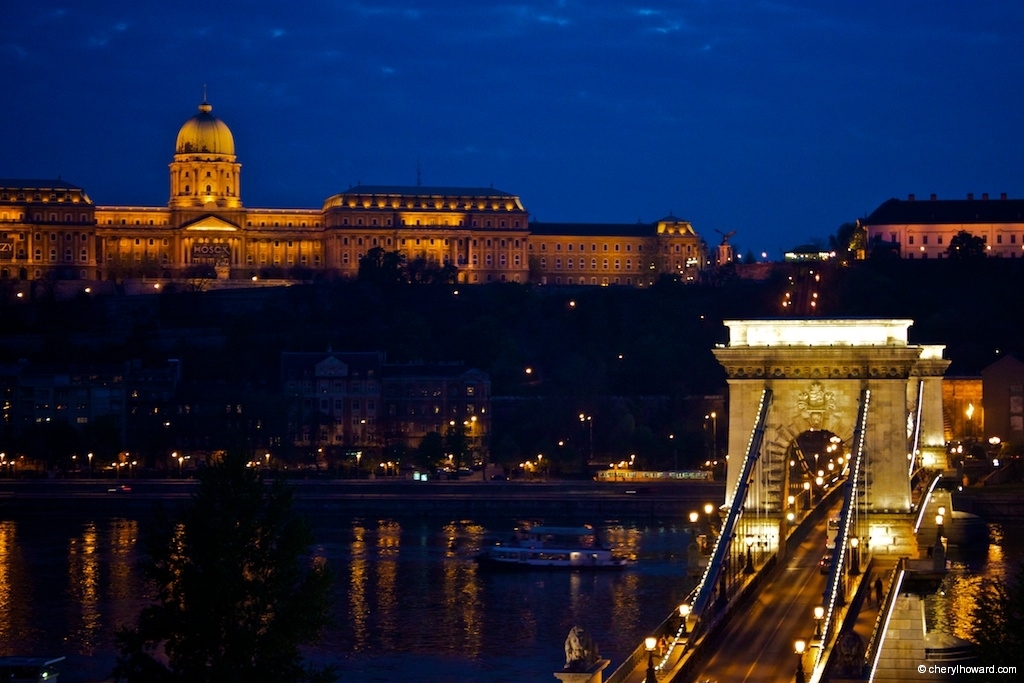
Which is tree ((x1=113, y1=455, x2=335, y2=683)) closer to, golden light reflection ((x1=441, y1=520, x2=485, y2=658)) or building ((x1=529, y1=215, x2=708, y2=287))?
golden light reflection ((x1=441, y1=520, x2=485, y2=658))

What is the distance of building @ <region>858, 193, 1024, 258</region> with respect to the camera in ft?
381

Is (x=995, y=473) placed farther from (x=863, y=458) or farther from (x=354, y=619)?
(x=863, y=458)

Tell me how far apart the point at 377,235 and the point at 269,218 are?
6925 mm

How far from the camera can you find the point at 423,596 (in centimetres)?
4809

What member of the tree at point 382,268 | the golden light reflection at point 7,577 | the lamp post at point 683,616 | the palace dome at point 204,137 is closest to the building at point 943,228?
the tree at point 382,268

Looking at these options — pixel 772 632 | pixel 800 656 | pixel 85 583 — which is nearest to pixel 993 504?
pixel 85 583

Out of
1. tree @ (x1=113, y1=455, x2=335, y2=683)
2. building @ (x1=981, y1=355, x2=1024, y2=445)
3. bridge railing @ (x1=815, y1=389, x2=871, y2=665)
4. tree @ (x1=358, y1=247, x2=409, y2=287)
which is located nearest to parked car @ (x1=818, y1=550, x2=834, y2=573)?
bridge railing @ (x1=815, y1=389, x2=871, y2=665)

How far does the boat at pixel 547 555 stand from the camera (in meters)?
54.1

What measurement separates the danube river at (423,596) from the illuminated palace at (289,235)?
205 ft

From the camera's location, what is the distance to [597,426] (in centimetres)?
8519

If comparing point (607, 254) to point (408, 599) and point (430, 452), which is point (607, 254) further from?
point (408, 599)

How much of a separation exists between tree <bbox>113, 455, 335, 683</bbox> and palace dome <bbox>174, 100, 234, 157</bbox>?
112635 millimetres

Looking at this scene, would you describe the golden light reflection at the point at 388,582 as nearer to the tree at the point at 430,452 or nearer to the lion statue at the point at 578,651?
the tree at the point at 430,452

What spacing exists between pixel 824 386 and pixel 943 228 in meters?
89.9
